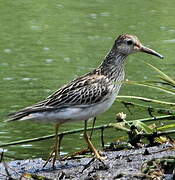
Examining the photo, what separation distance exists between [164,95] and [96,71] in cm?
429

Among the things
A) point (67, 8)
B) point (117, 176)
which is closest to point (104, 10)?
point (67, 8)

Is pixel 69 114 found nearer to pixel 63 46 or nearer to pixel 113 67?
pixel 113 67

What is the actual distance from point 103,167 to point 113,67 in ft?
3.57

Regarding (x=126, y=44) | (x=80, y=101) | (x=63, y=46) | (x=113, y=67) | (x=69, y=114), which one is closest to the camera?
(x=69, y=114)

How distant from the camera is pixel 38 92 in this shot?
12.3 metres

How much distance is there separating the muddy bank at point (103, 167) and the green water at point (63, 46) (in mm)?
1383

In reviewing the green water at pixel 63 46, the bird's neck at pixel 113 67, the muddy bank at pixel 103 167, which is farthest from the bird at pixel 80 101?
the green water at pixel 63 46

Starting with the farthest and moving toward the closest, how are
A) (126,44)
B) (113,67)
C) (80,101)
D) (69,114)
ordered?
(126,44) → (113,67) → (80,101) → (69,114)

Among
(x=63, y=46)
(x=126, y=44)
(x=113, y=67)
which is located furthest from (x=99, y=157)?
(x=63, y=46)

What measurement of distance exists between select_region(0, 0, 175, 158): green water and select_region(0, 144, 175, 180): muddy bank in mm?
1383

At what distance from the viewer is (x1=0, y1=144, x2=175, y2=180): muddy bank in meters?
6.75

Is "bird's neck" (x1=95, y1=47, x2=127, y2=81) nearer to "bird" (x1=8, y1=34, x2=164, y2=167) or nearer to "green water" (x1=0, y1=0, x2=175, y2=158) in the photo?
"bird" (x1=8, y1=34, x2=164, y2=167)

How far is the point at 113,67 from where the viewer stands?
773cm

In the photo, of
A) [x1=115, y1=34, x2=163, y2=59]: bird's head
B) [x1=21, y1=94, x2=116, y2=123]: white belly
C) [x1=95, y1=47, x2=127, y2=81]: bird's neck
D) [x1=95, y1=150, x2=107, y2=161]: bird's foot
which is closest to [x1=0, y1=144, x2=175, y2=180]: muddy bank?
[x1=95, y1=150, x2=107, y2=161]: bird's foot
